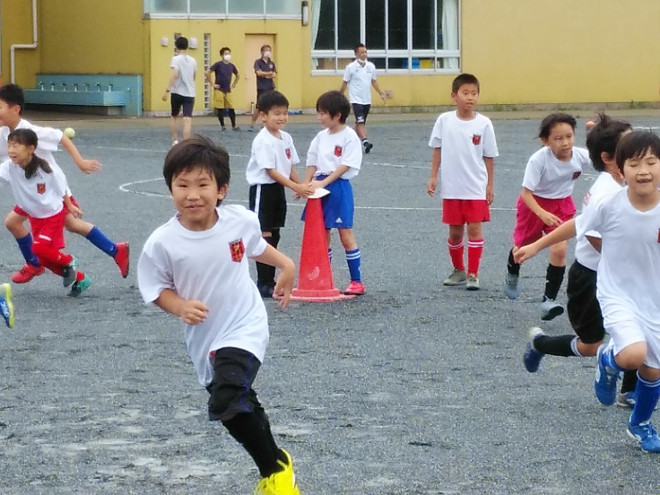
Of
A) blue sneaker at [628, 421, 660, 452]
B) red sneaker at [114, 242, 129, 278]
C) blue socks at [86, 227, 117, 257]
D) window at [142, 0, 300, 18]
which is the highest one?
window at [142, 0, 300, 18]

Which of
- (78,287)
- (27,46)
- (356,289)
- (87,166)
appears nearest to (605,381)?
(356,289)

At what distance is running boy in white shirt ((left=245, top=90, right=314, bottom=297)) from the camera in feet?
33.0

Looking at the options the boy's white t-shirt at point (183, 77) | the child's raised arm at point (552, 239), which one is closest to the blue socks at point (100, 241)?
the child's raised arm at point (552, 239)

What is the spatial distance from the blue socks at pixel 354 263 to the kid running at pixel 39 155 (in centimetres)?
174

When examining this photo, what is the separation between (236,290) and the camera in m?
5.19

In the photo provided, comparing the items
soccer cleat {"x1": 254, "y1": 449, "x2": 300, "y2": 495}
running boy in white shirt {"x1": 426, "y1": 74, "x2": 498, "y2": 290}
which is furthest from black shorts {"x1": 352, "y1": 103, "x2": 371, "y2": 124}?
soccer cleat {"x1": 254, "y1": 449, "x2": 300, "y2": 495}

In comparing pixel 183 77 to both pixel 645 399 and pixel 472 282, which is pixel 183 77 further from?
pixel 645 399

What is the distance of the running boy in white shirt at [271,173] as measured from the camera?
33.0 feet

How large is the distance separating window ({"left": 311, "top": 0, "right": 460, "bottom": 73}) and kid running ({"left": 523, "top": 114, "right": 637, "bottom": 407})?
32.2 meters

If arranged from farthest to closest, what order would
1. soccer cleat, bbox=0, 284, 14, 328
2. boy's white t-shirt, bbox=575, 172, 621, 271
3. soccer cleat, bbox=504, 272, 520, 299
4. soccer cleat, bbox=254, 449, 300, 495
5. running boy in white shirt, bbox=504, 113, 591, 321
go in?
soccer cleat, bbox=504, 272, 520, 299 → running boy in white shirt, bbox=504, 113, 591, 321 → soccer cleat, bbox=0, 284, 14, 328 → boy's white t-shirt, bbox=575, 172, 621, 271 → soccer cleat, bbox=254, 449, 300, 495

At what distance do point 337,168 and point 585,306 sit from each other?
11.7 feet

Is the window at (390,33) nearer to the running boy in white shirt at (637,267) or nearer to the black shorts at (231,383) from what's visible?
the running boy in white shirt at (637,267)

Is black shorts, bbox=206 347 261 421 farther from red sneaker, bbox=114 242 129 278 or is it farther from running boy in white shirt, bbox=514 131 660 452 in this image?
red sneaker, bbox=114 242 129 278

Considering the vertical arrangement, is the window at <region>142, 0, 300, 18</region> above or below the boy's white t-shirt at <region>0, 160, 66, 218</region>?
above
